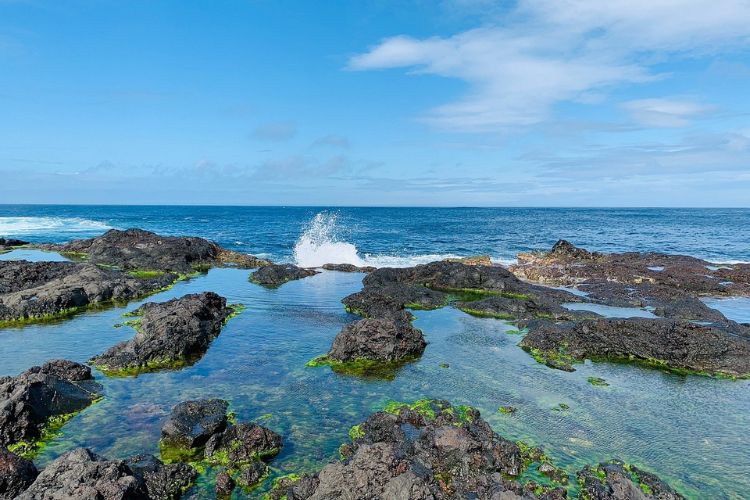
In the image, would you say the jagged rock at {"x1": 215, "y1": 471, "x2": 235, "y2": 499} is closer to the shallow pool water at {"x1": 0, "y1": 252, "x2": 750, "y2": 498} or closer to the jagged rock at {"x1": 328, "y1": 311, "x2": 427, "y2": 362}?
the shallow pool water at {"x1": 0, "y1": 252, "x2": 750, "y2": 498}

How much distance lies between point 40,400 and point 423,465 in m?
9.95

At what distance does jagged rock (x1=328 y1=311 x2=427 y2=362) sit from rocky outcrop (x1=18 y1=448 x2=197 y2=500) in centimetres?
862

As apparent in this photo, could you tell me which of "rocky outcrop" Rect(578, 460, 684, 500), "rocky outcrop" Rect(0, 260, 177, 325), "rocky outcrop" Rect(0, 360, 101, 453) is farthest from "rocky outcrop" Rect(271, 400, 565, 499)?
"rocky outcrop" Rect(0, 260, 177, 325)

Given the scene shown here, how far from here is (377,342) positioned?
59.1ft

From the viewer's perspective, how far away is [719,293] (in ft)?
103

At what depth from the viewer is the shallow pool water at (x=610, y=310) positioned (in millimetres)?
24822

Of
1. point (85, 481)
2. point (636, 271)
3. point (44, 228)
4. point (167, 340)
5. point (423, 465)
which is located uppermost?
point (44, 228)

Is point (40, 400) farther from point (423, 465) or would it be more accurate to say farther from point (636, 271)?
point (636, 271)

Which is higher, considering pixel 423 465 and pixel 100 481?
pixel 100 481

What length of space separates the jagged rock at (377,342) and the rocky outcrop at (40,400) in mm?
Result: 7989

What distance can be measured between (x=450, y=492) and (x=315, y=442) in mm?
3750

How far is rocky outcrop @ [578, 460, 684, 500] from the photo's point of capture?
8.73 meters

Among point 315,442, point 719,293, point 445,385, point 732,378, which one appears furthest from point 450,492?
point 719,293

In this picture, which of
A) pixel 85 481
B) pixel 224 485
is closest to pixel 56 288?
pixel 85 481
